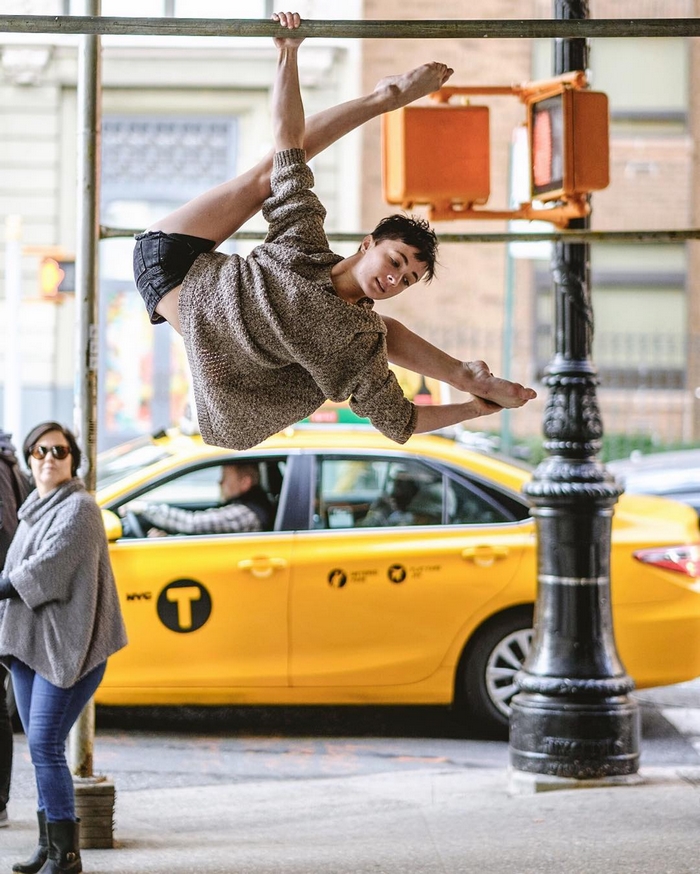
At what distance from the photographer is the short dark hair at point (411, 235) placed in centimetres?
386

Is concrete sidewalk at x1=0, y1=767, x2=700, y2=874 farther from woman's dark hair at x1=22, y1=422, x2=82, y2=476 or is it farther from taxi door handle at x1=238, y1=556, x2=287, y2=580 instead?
woman's dark hair at x1=22, y1=422, x2=82, y2=476

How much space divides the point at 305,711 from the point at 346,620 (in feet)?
4.89

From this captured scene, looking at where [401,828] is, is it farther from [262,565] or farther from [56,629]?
[262,565]

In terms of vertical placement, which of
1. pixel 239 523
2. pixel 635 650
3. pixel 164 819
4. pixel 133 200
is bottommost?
pixel 164 819

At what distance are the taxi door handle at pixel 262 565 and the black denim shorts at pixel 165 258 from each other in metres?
4.10

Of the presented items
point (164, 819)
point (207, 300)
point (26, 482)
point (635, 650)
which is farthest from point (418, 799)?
point (207, 300)

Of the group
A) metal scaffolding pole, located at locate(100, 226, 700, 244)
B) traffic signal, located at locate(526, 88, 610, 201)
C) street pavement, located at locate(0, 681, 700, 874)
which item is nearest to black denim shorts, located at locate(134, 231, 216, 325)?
Answer: metal scaffolding pole, located at locate(100, 226, 700, 244)

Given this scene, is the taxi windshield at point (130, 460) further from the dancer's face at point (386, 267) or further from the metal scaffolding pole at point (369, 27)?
the dancer's face at point (386, 267)

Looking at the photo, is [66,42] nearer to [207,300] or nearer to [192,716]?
[192,716]

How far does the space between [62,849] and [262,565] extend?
2824mm

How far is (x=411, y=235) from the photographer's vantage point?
386 cm

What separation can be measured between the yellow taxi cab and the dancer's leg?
424cm

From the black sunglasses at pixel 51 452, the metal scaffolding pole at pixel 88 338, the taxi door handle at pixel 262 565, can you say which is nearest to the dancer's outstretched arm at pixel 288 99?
the metal scaffolding pole at pixel 88 338

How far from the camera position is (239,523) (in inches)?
324
